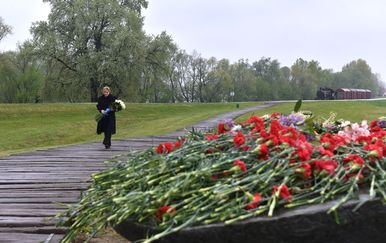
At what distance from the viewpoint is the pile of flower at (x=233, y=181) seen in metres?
2.49

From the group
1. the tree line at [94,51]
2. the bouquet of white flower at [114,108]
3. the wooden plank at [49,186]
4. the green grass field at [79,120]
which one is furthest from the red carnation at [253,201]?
the tree line at [94,51]

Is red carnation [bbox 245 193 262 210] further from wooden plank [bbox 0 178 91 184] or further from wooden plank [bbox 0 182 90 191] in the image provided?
wooden plank [bbox 0 178 91 184]

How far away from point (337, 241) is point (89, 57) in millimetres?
38769

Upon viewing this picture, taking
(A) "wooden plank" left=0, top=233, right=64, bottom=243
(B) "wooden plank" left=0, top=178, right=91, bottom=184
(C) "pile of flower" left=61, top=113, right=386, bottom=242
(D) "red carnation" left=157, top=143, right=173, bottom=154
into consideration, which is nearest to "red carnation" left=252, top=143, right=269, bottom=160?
(C) "pile of flower" left=61, top=113, right=386, bottom=242

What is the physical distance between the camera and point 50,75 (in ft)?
138

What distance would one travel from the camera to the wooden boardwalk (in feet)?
14.0

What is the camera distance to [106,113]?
39.5 feet

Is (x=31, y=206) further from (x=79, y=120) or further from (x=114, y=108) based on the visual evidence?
(x=79, y=120)

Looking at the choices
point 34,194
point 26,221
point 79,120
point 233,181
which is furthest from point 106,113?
point 79,120

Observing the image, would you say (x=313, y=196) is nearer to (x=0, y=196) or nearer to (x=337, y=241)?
(x=337, y=241)

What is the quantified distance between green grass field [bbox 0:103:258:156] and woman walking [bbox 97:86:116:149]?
19.7 ft

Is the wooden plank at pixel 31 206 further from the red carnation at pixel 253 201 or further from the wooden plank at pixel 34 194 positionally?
the red carnation at pixel 253 201

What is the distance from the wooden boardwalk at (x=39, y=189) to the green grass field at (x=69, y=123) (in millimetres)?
8357

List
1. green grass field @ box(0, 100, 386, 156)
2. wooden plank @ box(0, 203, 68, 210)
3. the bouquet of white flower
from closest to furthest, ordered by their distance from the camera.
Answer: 1. wooden plank @ box(0, 203, 68, 210)
2. the bouquet of white flower
3. green grass field @ box(0, 100, 386, 156)
